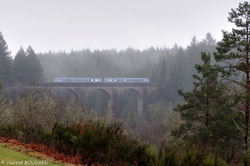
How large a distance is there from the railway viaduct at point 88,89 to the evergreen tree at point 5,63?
5.19 metres

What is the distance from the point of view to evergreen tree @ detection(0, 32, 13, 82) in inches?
2657

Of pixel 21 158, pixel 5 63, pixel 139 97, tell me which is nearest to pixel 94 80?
pixel 139 97

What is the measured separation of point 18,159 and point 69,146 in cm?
258

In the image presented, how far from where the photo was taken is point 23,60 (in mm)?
77312

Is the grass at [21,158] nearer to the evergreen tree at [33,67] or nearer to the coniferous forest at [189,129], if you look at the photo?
the coniferous forest at [189,129]

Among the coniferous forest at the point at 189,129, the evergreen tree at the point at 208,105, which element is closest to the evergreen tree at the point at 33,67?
the coniferous forest at the point at 189,129

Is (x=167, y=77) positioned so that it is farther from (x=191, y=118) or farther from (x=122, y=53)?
(x=122, y=53)

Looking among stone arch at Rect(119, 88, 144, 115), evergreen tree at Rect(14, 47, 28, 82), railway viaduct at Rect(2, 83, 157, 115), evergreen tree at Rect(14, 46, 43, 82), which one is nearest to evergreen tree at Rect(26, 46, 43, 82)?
evergreen tree at Rect(14, 46, 43, 82)

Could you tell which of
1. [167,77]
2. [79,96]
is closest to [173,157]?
[79,96]

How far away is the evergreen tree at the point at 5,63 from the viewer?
6749 centimetres

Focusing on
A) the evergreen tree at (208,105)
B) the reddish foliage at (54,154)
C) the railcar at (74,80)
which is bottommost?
the reddish foliage at (54,154)

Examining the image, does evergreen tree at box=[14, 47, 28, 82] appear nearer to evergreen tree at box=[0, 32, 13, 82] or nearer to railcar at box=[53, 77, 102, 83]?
evergreen tree at box=[0, 32, 13, 82]

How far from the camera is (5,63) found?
69.8 meters

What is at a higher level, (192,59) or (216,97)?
(192,59)
